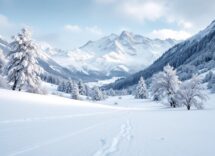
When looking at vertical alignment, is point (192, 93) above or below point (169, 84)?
below

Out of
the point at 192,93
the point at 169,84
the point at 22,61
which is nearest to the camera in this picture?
the point at 22,61

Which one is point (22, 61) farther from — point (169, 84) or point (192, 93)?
point (169, 84)

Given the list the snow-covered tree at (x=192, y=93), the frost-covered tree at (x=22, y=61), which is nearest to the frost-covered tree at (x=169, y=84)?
the snow-covered tree at (x=192, y=93)

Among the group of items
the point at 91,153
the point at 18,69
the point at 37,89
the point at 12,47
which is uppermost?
the point at 12,47

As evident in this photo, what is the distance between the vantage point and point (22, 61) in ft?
112

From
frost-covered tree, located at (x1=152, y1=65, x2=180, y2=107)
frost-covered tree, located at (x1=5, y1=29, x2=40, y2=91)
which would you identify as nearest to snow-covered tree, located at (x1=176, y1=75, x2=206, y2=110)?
frost-covered tree, located at (x1=152, y1=65, x2=180, y2=107)

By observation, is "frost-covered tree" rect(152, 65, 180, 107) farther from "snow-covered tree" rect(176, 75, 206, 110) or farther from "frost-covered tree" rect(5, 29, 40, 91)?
"frost-covered tree" rect(5, 29, 40, 91)

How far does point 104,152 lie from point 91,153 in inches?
17.1

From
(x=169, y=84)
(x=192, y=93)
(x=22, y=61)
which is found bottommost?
(x=192, y=93)

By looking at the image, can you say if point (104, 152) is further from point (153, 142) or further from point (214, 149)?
point (214, 149)

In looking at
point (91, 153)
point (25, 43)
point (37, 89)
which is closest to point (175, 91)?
point (37, 89)

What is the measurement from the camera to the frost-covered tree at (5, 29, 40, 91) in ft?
112

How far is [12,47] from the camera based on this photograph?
115 ft

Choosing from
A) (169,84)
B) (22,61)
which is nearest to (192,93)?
(169,84)
